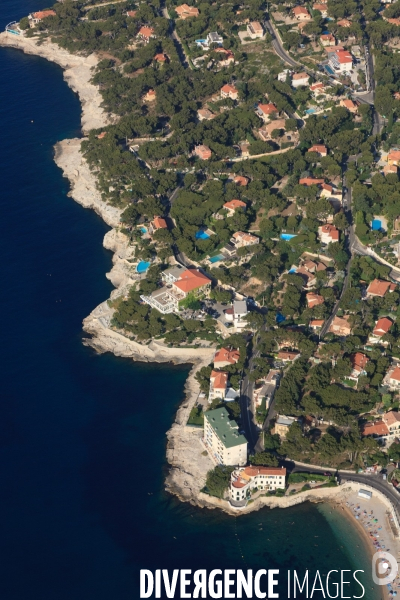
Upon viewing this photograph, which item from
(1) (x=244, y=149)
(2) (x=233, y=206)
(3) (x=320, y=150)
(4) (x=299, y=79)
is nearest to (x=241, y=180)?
(2) (x=233, y=206)

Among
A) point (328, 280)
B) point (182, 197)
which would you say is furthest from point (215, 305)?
point (182, 197)

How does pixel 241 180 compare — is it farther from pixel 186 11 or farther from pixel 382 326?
pixel 186 11

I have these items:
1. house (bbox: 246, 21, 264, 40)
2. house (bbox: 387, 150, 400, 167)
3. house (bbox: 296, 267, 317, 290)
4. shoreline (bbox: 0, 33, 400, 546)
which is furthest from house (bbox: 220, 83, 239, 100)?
house (bbox: 296, 267, 317, 290)

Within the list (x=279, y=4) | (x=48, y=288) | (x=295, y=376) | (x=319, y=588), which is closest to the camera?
(x=319, y=588)

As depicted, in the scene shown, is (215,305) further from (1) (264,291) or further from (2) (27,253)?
(2) (27,253)

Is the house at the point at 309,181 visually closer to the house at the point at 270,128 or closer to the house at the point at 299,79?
the house at the point at 270,128
